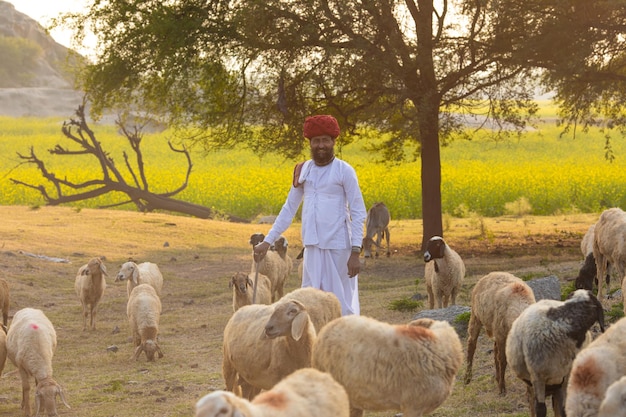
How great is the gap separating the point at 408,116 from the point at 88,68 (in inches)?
298

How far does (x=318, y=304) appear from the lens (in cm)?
820

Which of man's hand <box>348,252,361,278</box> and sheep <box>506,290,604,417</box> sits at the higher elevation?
man's hand <box>348,252,361,278</box>

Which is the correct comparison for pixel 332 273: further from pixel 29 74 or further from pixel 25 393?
pixel 29 74

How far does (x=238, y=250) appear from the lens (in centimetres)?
2292

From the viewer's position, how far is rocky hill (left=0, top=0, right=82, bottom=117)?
332 ft

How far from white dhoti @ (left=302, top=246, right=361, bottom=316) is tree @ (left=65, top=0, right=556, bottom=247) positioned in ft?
33.4

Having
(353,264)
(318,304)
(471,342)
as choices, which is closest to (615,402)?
(318,304)

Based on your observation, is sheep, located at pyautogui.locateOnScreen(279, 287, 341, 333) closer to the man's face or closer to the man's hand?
the man's hand

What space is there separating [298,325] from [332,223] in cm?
164

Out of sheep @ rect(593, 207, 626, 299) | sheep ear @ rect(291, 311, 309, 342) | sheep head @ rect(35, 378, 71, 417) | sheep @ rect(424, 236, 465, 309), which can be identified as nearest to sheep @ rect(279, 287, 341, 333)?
sheep ear @ rect(291, 311, 309, 342)

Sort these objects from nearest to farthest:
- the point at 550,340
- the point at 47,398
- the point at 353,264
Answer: the point at 550,340 → the point at 353,264 → the point at 47,398

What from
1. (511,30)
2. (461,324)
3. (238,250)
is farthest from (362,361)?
(238,250)

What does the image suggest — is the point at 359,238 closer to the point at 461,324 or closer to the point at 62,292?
the point at 461,324

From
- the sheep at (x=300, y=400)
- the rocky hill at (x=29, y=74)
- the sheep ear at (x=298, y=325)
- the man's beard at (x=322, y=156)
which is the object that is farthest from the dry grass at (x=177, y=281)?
the rocky hill at (x=29, y=74)
